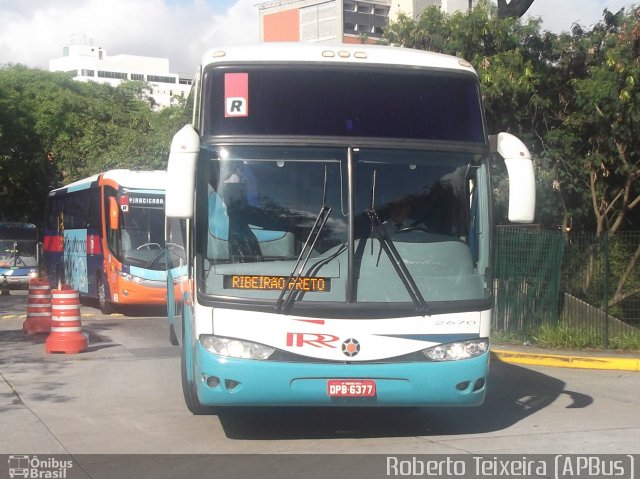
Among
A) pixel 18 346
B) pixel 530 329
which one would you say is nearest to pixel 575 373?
pixel 530 329

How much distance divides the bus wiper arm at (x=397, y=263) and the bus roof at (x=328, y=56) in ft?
4.79

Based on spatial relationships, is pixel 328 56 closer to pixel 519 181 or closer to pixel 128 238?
pixel 519 181

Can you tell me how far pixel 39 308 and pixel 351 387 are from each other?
10463 mm

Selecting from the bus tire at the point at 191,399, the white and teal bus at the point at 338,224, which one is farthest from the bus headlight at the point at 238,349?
the bus tire at the point at 191,399

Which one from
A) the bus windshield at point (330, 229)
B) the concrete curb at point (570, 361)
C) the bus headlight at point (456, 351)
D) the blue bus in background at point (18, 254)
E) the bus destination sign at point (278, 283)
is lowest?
the blue bus in background at point (18, 254)

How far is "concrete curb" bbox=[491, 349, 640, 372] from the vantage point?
13.9 m

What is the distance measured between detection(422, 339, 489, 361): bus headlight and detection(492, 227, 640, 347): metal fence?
25.9ft

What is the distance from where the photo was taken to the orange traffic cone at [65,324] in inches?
566

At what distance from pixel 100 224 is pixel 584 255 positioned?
39.5 feet

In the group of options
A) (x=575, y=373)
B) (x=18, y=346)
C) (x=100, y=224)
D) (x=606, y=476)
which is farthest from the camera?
(x=100, y=224)

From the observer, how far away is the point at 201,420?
9.45 meters

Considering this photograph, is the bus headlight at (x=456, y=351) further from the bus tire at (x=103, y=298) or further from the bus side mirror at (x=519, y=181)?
the bus tire at (x=103, y=298)

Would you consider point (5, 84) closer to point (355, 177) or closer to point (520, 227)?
point (520, 227)

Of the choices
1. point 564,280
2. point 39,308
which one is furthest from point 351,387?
point 39,308
